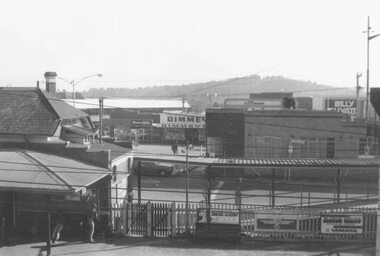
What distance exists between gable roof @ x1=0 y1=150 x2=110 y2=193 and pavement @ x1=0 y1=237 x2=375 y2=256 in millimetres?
2496

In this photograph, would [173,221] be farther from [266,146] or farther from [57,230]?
[266,146]

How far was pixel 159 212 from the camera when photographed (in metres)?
21.3

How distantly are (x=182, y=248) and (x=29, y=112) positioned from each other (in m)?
10.9

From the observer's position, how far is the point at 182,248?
19.7 meters

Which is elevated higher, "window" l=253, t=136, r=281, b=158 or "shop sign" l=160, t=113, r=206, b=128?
"shop sign" l=160, t=113, r=206, b=128

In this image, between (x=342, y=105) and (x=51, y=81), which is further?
(x=342, y=105)

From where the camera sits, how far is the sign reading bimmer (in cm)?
2041

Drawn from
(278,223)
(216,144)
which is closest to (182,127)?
(216,144)

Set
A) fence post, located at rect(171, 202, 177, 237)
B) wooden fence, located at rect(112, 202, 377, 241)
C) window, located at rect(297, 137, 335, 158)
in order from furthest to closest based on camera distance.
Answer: window, located at rect(297, 137, 335, 158) → fence post, located at rect(171, 202, 177, 237) → wooden fence, located at rect(112, 202, 377, 241)

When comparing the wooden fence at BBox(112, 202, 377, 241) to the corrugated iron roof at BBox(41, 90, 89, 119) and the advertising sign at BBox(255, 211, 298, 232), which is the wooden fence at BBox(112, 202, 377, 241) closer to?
the advertising sign at BBox(255, 211, 298, 232)

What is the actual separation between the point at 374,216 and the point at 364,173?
2018cm

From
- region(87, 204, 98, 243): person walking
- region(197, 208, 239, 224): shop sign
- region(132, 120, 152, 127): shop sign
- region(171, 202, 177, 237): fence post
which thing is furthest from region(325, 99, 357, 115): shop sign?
region(87, 204, 98, 243): person walking

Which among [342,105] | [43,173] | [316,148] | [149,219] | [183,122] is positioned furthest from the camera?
[342,105]

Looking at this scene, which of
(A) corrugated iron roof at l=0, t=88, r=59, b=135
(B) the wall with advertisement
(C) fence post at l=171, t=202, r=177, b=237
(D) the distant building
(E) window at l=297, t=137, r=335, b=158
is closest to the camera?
(C) fence post at l=171, t=202, r=177, b=237
